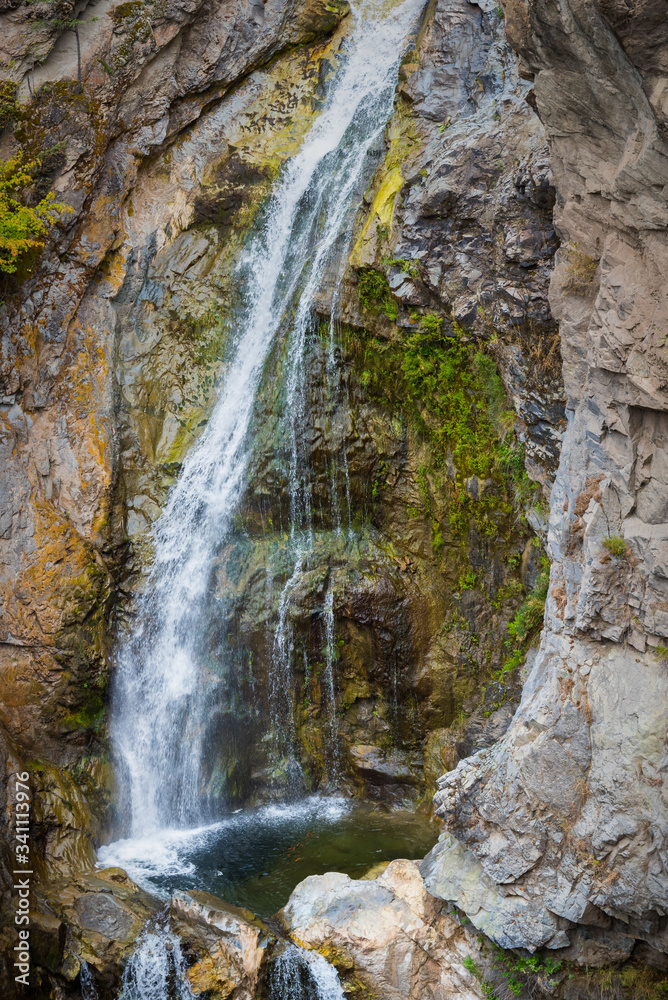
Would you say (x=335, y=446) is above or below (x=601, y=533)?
above

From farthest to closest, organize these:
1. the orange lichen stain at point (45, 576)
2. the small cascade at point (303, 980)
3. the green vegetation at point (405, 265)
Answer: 1. the green vegetation at point (405, 265)
2. the orange lichen stain at point (45, 576)
3. the small cascade at point (303, 980)

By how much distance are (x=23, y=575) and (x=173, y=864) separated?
12.1 feet

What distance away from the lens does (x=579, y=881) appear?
570 cm

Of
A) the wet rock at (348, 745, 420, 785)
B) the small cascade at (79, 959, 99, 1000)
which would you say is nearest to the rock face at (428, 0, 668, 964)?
the wet rock at (348, 745, 420, 785)

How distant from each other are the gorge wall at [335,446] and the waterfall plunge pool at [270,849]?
394mm

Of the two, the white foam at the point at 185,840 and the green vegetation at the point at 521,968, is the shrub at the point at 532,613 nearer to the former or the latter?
the white foam at the point at 185,840

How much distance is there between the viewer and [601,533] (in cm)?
571

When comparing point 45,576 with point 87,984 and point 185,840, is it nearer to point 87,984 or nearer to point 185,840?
point 185,840

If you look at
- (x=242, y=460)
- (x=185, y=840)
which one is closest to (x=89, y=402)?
(x=242, y=460)

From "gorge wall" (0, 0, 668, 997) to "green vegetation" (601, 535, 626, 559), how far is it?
308 mm

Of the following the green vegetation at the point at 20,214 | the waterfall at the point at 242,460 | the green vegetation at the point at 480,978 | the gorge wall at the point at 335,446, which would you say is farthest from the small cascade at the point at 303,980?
the green vegetation at the point at 20,214

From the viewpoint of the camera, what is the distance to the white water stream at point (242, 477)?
30.5 ft

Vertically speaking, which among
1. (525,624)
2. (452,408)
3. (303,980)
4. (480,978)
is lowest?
(303,980)

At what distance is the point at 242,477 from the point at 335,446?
4.22 ft
